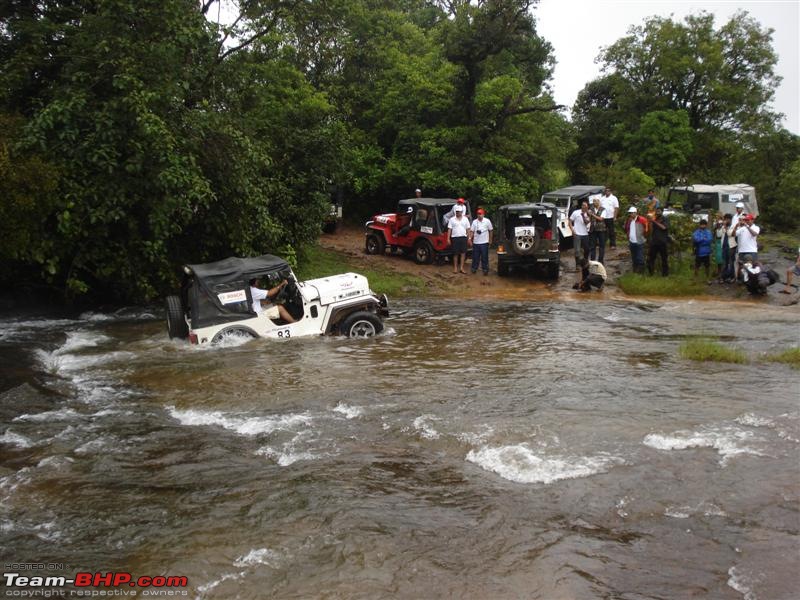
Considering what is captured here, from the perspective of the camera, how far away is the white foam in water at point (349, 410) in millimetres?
8927

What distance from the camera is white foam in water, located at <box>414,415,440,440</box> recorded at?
26.9ft

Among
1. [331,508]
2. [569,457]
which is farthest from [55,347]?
[569,457]

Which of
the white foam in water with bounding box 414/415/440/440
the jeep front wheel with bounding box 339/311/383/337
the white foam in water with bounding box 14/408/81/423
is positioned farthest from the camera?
the jeep front wheel with bounding box 339/311/383/337

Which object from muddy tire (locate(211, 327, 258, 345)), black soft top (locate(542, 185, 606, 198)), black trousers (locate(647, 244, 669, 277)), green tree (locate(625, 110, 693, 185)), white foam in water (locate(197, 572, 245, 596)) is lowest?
white foam in water (locate(197, 572, 245, 596))

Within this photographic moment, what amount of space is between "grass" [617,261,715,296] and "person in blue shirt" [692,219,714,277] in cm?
45

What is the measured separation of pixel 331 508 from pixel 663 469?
10.5ft

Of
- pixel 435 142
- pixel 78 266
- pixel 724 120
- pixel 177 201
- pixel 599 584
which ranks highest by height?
pixel 724 120

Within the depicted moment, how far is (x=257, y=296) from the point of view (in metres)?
12.6

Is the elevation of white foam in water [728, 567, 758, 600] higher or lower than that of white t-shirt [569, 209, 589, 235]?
lower

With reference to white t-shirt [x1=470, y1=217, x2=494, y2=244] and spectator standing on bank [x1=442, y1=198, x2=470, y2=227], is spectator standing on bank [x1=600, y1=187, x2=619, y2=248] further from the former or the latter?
spectator standing on bank [x1=442, y1=198, x2=470, y2=227]

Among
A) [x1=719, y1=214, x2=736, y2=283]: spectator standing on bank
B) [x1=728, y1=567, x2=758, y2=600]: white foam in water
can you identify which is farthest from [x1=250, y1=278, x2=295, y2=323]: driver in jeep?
[x1=719, y1=214, x2=736, y2=283]: spectator standing on bank

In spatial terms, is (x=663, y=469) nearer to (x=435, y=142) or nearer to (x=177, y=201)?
(x=177, y=201)

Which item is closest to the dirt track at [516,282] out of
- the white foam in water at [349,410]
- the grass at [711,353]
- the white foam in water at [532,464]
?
the grass at [711,353]

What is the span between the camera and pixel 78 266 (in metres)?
14.6
